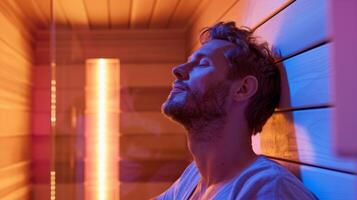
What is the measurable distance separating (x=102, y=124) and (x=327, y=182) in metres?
2.17

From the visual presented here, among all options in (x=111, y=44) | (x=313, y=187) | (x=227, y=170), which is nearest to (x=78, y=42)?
(x=111, y=44)

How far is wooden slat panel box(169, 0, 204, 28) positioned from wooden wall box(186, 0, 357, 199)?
3.50 feet

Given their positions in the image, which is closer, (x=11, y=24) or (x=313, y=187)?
(x=313, y=187)

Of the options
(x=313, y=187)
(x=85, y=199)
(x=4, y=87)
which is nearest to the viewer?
(x=313, y=187)

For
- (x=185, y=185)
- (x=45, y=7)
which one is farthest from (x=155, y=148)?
(x=185, y=185)

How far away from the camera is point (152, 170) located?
9.61ft

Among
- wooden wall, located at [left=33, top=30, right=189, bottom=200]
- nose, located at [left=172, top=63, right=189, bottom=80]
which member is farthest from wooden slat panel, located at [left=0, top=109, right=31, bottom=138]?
nose, located at [left=172, top=63, right=189, bottom=80]

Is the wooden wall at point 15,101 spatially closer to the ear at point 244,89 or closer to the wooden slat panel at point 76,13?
the wooden slat panel at point 76,13

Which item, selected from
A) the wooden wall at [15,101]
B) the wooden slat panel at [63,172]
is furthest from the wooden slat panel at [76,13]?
the wooden slat panel at [63,172]

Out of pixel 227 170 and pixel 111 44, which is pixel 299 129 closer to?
pixel 227 170

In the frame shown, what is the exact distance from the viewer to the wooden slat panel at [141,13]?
7.73 feet

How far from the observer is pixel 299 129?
3.36 feet

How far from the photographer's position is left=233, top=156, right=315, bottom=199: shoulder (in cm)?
87

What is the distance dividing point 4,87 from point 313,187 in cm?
179
